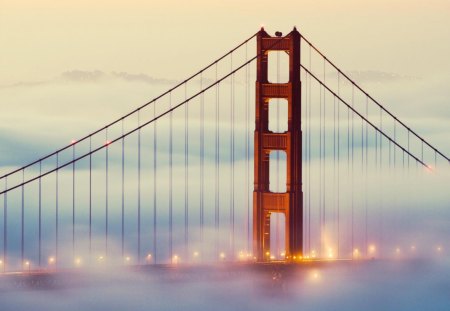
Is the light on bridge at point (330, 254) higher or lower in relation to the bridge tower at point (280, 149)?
lower

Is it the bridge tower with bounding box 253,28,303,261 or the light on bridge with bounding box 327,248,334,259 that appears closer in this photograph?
the bridge tower with bounding box 253,28,303,261

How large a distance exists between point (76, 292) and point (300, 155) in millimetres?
31567

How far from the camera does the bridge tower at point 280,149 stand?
248 ft

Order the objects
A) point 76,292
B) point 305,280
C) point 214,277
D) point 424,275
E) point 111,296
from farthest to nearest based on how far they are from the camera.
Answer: point 76,292
point 111,296
point 424,275
point 305,280
point 214,277

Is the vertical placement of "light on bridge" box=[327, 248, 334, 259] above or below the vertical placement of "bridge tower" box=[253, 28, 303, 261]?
below

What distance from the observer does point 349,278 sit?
77.4 meters

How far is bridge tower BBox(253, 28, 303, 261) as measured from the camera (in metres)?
A: 75.6

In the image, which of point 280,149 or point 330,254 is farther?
point 330,254

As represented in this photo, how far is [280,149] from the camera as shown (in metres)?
76.9

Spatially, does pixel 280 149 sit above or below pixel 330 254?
above

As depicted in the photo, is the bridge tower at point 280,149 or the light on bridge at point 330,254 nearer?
the bridge tower at point 280,149

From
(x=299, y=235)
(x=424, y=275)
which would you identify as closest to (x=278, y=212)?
(x=299, y=235)

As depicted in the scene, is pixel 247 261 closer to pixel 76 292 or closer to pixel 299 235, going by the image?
pixel 299 235

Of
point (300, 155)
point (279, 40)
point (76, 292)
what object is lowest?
point (76, 292)
